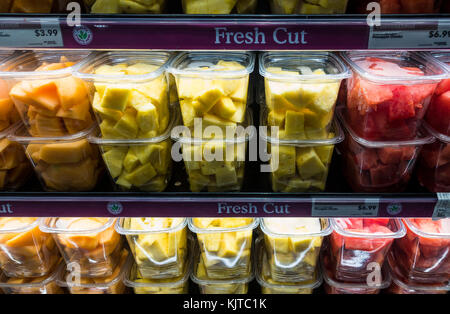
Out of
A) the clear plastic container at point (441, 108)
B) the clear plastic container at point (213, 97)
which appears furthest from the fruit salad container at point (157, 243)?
Result: the clear plastic container at point (441, 108)

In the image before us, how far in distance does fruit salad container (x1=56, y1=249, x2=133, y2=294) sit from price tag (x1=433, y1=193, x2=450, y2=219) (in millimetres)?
1187

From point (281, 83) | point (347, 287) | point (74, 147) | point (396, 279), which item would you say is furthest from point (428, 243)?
point (74, 147)

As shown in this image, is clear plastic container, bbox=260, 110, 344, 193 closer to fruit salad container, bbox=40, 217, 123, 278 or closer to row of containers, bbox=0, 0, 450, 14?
row of containers, bbox=0, 0, 450, 14

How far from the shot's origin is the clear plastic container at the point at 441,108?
105 centimetres

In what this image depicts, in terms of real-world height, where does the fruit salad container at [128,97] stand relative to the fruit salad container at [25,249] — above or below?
above

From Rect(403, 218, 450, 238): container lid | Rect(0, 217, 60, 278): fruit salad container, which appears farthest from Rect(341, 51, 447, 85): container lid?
Rect(0, 217, 60, 278): fruit salad container

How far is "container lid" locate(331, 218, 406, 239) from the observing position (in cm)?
126

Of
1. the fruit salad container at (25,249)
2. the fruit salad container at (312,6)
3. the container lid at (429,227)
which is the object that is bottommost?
the fruit salad container at (25,249)

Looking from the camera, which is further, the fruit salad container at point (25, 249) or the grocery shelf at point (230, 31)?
the fruit salad container at point (25, 249)

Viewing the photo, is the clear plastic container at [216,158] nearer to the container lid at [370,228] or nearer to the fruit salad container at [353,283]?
the container lid at [370,228]

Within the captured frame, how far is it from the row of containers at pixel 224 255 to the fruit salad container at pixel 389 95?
1.35 ft

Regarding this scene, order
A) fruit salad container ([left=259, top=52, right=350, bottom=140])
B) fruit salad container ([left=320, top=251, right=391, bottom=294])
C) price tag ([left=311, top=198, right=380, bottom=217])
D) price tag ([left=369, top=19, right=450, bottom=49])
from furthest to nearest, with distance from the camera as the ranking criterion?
fruit salad container ([left=320, top=251, right=391, bottom=294])
price tag ([left=311, top=198, right=380, bottom=217])
fruit salad container ([left=259, top=52, right=350, bottom=140])
price tag ([left=369, top=19, right=450, bottom=49])

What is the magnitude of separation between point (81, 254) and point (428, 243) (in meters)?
1.30

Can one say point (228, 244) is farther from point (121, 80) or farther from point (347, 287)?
point (121, 80)
